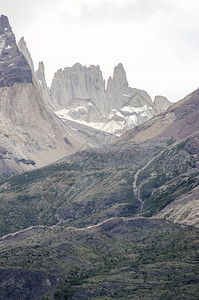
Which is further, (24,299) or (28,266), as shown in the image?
(28,266)

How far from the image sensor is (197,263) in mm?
192000

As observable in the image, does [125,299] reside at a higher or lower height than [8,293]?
lower

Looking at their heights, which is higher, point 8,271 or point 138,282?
point 8,271

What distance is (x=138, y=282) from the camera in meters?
185

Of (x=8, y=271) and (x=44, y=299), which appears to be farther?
(x=8, y=271)

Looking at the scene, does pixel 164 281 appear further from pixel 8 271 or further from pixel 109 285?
pixel 8 271

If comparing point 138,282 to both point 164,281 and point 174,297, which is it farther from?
point 174,297

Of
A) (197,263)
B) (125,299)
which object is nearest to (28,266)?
(125,299)

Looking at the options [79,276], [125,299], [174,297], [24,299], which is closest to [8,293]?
[24,299]

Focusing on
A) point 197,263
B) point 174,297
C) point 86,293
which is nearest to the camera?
point 174,297

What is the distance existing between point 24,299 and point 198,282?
52081 millimetres

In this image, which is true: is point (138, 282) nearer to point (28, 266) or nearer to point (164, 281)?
point (164, 281)

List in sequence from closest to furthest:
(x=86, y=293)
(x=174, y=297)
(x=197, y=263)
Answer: (x=174, y=297)
(x=86, y=293)
(x=197, y=263)

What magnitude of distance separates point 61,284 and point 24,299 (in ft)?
39.9
